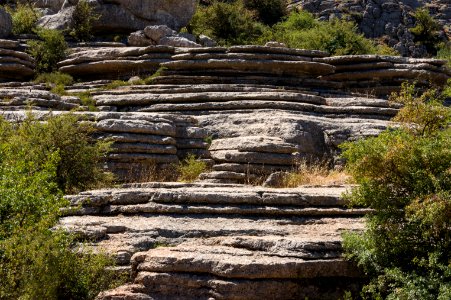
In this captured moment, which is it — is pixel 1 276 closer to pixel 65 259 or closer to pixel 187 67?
pixel 65 259

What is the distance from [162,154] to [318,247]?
6.68 m

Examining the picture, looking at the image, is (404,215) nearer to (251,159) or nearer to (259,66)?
(251,159)

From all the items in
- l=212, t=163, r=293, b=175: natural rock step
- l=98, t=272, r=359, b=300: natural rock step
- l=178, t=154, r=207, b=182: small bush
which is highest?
l=98, t=272, r=359, b=300: natural rock step

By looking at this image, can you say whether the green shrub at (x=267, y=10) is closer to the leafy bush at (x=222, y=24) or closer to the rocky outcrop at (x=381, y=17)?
the rocky outcrop at (x=381, y=17)

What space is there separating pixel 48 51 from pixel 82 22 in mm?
3878

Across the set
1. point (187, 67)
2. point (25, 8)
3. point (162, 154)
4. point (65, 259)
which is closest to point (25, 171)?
point (65, 259)

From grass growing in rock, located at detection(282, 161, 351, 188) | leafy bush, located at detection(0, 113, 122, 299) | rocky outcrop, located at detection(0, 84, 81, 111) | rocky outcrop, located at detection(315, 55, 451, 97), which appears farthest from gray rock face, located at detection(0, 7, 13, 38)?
leafy bush, located at detection(0, 113, 122, 299)

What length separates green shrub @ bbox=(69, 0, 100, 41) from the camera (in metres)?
24.0

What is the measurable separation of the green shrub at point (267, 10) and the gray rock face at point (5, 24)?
17729mm

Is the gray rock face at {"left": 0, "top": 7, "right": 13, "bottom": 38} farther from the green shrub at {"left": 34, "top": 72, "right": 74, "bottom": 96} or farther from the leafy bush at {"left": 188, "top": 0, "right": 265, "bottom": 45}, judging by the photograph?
the leafy bush at {"left": 188, "top": 0, "right": 265, "bottom": 45}

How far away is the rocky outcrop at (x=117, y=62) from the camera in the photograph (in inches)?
762

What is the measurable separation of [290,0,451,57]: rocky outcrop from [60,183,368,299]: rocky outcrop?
91.0 ft

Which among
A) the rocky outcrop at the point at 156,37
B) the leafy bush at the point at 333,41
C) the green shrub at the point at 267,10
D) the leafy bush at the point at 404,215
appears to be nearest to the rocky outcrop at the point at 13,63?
the rocky outcrop at the point at 156,37

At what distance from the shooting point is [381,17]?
37.5m
